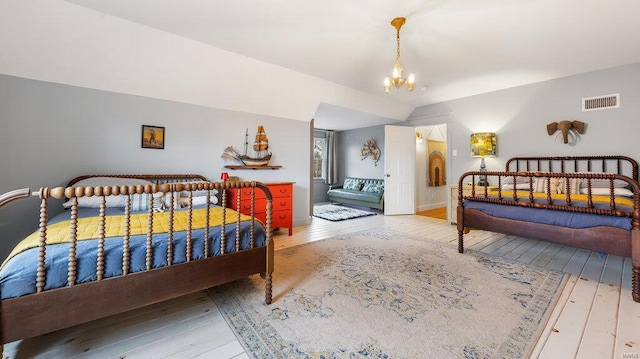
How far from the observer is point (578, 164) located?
4.05m

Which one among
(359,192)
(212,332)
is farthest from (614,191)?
(212,332)

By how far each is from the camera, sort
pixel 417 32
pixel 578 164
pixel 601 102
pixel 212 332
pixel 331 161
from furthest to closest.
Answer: pixel 331 161
pixel 578 164
pixel 601 102
pixel 417 32
pixel 212 332

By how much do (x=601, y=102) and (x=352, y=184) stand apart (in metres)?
5.24

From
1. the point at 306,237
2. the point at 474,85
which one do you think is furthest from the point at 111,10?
the point at 474,85

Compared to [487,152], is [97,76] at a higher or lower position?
higher

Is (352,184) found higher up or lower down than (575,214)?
higher up

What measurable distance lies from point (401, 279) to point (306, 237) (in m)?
1.89

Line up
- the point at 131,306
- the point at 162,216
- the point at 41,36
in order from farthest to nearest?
the point at 41,36 → the point at 162,216 → the point at 131,306

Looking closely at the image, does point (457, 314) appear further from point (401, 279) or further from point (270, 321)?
point (270, 321)

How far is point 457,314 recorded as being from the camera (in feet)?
6.49

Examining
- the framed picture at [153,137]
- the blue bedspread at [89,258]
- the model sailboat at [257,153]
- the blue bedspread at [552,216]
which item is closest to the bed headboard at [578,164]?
the blue bedspread at [552,216]

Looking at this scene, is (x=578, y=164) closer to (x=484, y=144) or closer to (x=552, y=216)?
(x=484, y=144)

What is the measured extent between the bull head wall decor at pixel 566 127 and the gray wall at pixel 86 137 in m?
5.15

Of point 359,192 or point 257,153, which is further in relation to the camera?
point 359,192
